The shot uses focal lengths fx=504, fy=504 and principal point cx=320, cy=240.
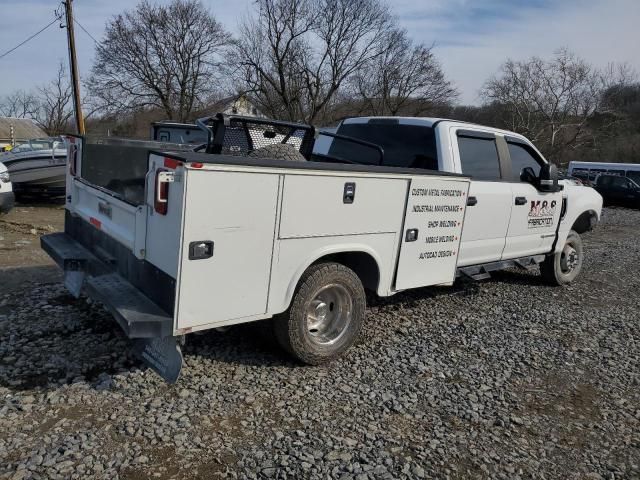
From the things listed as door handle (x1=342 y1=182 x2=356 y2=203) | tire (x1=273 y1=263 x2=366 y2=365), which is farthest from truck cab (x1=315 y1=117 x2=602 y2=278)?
tire (x1=273 y1=263 x2=366 y2=365)

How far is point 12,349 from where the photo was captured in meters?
3.85

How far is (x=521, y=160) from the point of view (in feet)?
19.8

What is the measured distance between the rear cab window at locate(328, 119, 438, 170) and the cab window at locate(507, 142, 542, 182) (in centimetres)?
136

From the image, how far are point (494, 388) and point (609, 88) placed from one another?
55.5 meters

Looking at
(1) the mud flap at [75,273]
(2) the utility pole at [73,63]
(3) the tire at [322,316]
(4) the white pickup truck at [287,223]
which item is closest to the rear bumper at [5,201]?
(4) the white pickup truck at [287,223]

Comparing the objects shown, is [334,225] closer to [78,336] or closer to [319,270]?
[319,270]

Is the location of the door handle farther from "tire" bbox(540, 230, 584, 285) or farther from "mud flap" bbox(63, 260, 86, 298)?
"tire" bbox(540, 230, 584, 285)

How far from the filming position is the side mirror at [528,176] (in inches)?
233

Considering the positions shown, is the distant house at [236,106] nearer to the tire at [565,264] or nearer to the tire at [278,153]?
the tire at [565,264]

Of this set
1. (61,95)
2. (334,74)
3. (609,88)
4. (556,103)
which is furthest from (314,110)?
(61,95)

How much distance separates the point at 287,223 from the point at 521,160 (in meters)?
3.85

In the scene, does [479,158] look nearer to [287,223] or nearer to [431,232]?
[431,232]

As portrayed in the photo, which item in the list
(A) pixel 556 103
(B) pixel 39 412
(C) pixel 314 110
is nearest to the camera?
(B) pixel 39 412

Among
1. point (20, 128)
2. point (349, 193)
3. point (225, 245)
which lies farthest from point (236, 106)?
point (20, 128)
